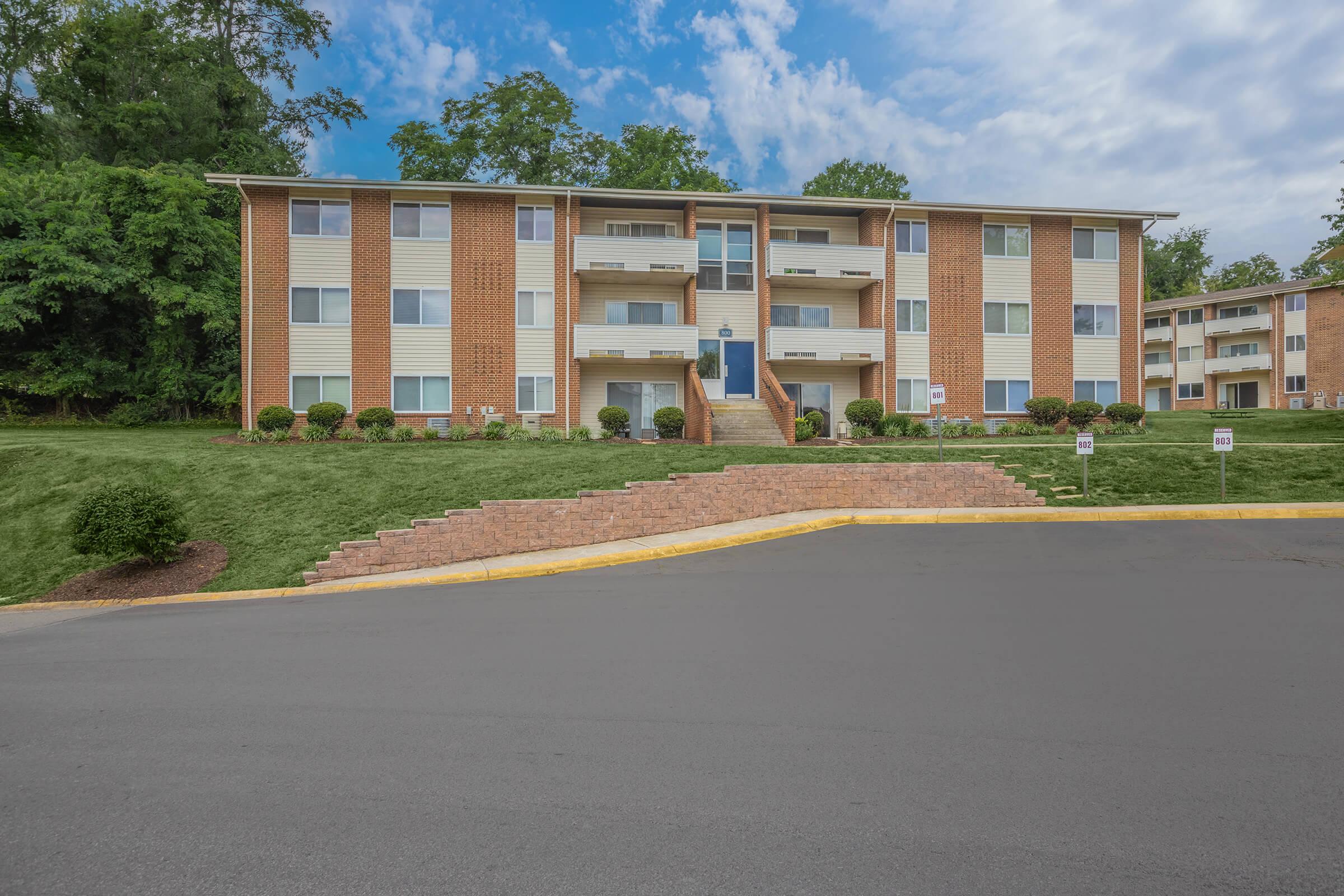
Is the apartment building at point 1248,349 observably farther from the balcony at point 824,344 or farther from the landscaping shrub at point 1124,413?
the balcony at point 824,344

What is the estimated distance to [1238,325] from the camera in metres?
47.6

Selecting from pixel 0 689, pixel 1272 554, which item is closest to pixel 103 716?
pixel 0 689

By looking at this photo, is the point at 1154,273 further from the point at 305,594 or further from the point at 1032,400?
the point at 305,594

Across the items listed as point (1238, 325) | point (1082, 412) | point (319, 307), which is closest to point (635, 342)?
point (319, 307)

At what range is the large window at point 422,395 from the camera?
2555 centimetres

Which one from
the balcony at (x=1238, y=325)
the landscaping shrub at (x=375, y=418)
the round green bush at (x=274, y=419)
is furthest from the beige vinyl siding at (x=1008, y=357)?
the balcony at (x=1238, y=325)

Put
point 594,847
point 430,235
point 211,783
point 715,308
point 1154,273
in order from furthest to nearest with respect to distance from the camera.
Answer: point 1154,273
point 715,308
point 430,235
point 211,783
point 594,847

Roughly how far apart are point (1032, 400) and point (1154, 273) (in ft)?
179

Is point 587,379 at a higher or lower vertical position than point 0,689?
higher

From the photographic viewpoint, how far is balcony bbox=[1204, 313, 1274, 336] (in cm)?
4672

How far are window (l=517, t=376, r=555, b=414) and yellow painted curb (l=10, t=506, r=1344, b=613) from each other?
41.8ft

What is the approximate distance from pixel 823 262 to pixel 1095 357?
11.2m

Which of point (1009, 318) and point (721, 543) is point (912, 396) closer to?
point (1009, 318)

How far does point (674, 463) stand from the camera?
58.8ft
